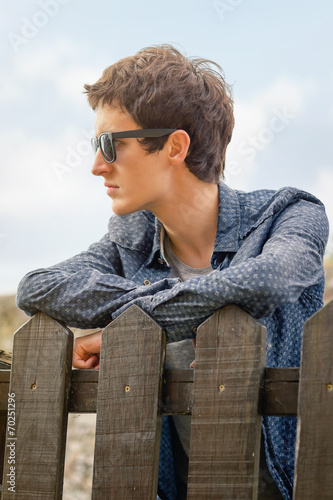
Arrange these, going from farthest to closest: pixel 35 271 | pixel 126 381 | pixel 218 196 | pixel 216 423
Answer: pixel 218 196
pixel 35 271
pixel 126 381
pixel 216 423

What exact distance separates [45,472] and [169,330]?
22.6 inches

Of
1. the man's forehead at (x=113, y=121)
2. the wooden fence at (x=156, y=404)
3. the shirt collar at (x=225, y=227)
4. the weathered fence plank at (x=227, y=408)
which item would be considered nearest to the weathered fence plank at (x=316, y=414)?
the wooden fence at (x=156, y=404)

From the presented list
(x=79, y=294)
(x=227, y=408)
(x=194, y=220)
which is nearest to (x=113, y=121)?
(x=194, y=220)

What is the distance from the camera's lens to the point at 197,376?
71.7 inches

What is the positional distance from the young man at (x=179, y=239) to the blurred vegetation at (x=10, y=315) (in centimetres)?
587

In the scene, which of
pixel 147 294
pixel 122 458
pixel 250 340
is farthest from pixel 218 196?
pixel 122 458

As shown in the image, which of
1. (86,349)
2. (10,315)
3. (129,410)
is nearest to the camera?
(129,410)

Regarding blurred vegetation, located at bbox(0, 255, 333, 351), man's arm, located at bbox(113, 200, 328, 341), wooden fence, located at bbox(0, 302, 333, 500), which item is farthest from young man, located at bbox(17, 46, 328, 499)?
blurred vegetation, located at bbox(0, 255, 333, 351)

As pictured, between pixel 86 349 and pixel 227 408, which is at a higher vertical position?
pixel 86 349

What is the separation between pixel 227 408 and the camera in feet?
5.82

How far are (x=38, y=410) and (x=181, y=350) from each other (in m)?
0.65

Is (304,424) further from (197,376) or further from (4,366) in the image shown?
(4,366)

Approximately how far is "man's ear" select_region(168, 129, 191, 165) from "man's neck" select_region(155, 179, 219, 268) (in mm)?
107

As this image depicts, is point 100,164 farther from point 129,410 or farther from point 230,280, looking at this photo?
point 129,410
